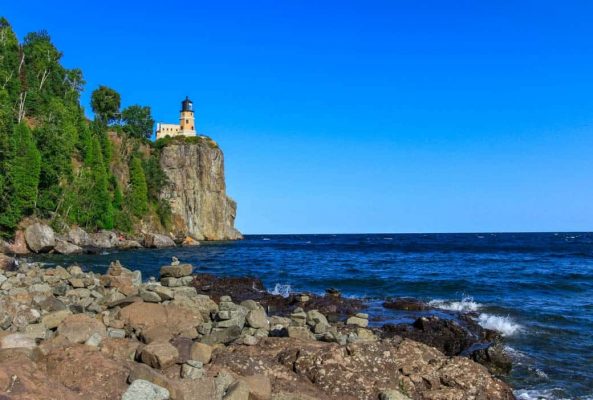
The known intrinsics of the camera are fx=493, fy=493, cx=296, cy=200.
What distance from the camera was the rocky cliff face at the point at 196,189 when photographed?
3866 inches

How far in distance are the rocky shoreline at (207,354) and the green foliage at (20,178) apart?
35242 mm

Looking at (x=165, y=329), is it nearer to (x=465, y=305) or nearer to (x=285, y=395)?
(x=285, y=395)

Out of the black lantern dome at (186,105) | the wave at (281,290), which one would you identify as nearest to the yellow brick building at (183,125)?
the black lantern dome at (186,105)

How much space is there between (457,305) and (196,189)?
85126 mm

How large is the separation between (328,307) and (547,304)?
35.7 feet

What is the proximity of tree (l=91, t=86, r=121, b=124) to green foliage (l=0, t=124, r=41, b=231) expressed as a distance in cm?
4749

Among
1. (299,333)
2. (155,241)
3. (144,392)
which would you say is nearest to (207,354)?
(299,333)

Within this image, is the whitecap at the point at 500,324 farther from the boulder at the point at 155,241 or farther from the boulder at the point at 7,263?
the boulder at the point at 155,241

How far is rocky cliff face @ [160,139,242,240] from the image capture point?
98.2 m

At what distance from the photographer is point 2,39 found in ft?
216

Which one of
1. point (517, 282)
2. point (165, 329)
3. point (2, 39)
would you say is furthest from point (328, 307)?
point (2, 39)

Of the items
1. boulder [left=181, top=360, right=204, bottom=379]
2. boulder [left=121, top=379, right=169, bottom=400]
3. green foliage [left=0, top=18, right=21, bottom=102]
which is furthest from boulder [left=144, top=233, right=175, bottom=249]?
boulder [left=121, top=379, right=169, bottom=400]

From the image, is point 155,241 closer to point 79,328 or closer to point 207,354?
point 79,328

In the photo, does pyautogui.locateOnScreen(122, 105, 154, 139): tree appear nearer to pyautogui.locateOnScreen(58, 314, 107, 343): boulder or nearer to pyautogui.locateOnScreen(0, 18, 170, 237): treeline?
pyautogui.locateOnScreen(0, 18, 170, 237): treeline
